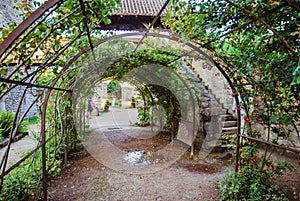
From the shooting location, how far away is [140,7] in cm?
674

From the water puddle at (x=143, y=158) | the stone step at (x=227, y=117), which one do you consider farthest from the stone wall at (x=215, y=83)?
the water puddle at (x=143, y=158)

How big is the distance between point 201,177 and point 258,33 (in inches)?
96.0

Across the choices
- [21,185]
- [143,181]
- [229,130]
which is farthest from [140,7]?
[21,185]

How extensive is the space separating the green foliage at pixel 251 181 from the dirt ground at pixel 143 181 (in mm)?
274

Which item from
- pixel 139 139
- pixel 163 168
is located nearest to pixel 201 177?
pixel 163 168

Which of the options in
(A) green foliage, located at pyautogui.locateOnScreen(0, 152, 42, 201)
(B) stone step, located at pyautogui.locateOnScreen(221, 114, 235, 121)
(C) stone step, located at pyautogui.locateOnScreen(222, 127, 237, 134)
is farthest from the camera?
(B) stone step, located at pyautogui.locateOnScreen(221, 114, 235, 121)

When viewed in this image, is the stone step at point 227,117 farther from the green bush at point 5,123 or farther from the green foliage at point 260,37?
the green bush at point 5,123

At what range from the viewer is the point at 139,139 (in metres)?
6.00

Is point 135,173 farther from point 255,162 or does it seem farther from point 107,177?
point 255,162

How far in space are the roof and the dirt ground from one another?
4.43m

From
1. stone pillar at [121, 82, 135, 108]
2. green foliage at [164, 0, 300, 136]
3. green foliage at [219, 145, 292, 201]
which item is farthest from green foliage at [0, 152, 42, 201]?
stone pillar at [121, 82, 135, 108]

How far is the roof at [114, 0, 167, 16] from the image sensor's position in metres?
6.24

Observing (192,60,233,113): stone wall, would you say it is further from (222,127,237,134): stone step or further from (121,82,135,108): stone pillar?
(121,82,135,108): stone pillar

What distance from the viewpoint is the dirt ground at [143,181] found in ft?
8.77
